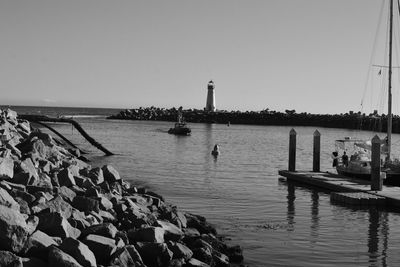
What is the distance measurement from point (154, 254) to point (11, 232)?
256cm

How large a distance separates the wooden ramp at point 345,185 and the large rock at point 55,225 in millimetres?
12215

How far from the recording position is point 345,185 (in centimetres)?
2303

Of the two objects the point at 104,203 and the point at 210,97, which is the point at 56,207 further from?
the point at 210,97

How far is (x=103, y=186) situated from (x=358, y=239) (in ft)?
20.2

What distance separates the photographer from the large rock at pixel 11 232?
28.5ft

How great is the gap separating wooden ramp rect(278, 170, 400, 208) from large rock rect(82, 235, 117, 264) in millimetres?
12050

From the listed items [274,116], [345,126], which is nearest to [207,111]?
[274,116]

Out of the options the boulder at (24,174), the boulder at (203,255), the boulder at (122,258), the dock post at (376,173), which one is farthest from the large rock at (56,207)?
the dock post at (376,173)

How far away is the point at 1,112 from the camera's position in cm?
2650

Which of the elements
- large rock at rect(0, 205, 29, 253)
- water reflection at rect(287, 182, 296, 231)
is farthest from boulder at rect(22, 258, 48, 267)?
water reflection at rect(287, 182, 296, 231)

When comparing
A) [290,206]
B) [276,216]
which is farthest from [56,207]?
[290,206]

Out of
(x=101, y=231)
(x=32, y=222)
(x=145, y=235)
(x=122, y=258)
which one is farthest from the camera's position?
(x=145, y=235)

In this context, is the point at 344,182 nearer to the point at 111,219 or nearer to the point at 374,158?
the point at 374,158

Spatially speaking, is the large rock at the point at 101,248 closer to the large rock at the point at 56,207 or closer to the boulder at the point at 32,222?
the boulder at the point at 32,222
